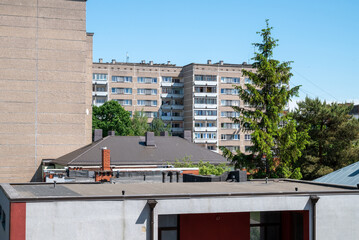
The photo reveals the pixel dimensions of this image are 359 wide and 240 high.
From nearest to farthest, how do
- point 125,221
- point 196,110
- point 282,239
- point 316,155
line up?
point 125,221
point 282,239
point 316,155
point 196,110

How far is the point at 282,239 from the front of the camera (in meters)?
23.2

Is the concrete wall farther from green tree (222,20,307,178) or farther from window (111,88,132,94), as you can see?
window (111,88,132,94)

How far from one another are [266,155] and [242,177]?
44.2ft

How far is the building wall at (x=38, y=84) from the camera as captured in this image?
6300 cm

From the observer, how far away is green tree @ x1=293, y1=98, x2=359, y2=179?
178 feet

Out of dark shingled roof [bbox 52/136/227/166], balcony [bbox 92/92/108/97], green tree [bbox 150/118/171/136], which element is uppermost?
balcony [bbox 92/92/108/97]

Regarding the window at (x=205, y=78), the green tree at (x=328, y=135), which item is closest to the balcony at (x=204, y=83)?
the window at (x=205, y=78)

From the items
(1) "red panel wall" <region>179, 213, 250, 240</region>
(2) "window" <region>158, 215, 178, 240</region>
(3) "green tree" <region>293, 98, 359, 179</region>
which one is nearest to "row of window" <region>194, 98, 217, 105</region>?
(3) "green tree" <region>293, 98, 359, 179</region>

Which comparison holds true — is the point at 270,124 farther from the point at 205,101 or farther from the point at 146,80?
the point at 146,80

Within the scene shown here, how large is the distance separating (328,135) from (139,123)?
172 ft

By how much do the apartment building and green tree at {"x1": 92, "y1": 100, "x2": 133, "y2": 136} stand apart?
570 inches

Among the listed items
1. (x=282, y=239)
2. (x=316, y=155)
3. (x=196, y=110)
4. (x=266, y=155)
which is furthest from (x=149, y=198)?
(x=196, y=110)

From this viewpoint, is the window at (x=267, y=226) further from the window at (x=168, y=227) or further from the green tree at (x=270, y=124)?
the green tree at (x=270, y=124)

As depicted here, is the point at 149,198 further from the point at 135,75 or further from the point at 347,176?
the point at 135,75
